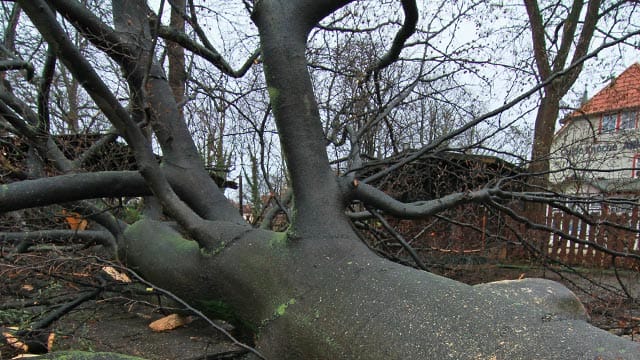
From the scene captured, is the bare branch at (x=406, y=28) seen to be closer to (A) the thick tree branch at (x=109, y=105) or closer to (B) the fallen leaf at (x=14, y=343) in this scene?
(A) the thick tree branch at (x=109, y=105)

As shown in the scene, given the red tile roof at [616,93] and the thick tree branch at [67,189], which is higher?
the red tile roof at [616,93]

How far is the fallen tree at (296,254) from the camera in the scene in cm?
99

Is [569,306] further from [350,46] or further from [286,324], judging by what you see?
[350,46]

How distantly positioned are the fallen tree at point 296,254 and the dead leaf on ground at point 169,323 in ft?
2.02

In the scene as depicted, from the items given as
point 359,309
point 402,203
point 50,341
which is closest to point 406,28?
point 402,203

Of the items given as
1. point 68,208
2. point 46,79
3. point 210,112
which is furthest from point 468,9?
point 68,208

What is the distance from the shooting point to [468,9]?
342 cm

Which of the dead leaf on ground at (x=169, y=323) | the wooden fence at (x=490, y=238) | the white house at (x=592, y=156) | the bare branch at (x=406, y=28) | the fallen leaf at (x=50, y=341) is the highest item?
the bare branch at (x=406, y=28)

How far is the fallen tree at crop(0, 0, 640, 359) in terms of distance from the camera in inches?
38.9

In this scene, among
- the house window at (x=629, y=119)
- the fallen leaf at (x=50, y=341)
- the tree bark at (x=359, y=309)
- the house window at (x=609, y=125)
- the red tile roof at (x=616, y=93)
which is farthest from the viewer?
the house window at (x=629, y=119)

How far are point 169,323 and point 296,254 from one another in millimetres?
1952

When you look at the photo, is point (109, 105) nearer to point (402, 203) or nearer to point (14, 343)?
point (14, 343)

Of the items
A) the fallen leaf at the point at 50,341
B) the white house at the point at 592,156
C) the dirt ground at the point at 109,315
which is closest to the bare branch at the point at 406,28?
the white house at the point at 592,156

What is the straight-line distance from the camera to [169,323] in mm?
2920
